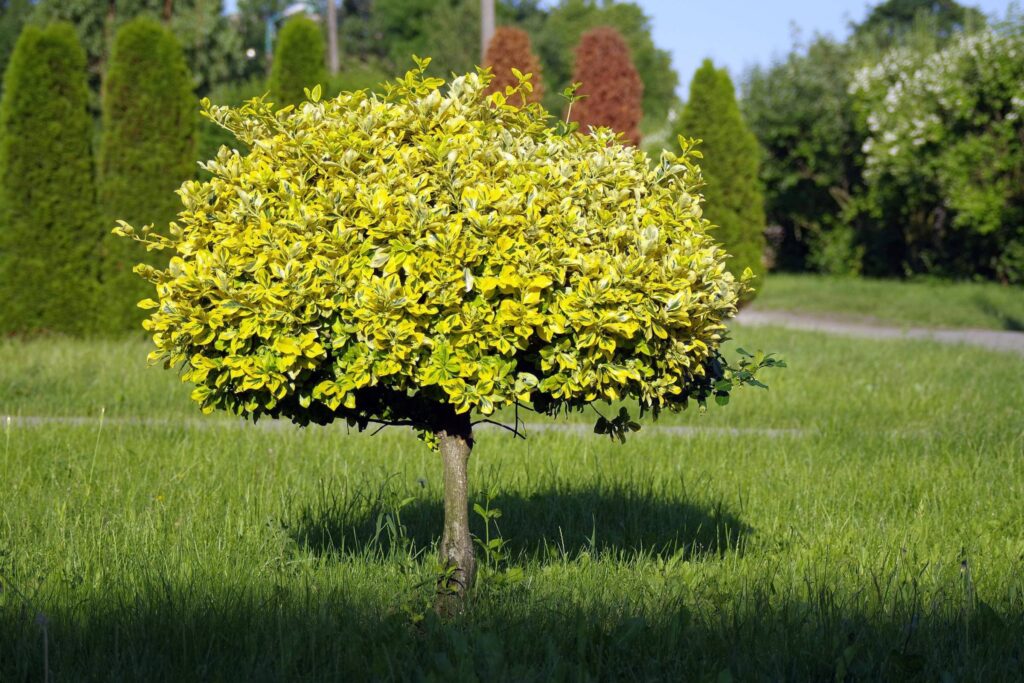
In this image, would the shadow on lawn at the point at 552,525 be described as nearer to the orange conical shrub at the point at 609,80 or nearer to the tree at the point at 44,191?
the tree at the point at 44,191

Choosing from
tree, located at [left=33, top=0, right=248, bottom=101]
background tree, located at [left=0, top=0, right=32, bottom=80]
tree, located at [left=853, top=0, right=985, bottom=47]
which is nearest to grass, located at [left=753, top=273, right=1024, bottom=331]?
tree, located at [left=33, top=0, right=248, bottom=101]

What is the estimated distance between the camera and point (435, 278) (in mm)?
3465

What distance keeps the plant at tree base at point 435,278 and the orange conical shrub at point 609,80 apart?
56.9ft

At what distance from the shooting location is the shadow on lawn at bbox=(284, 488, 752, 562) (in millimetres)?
4816

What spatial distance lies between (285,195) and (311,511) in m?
1.86

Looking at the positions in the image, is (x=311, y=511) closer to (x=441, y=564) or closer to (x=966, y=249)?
(x=441, y=564)

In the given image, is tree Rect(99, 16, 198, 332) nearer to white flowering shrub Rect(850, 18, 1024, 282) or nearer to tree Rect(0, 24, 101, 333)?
tree Rect(0, 24, 101, 333)

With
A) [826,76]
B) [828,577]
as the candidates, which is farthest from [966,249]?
[828,577]

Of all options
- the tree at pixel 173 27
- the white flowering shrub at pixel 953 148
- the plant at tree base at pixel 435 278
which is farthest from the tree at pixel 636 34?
the plant at tree base at pixel 435 278

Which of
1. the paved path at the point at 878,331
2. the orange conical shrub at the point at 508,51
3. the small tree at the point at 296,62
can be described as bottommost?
the paved path at the point at 878,331

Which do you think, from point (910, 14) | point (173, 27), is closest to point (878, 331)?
point (173, 27)

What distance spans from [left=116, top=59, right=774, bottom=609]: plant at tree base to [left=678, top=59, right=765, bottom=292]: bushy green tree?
1379 cm

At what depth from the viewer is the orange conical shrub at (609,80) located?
21031mm

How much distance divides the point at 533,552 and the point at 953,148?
17648mm
